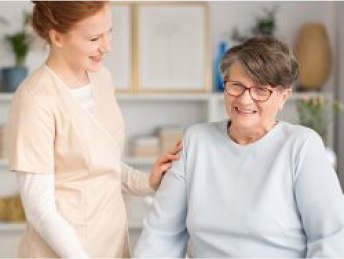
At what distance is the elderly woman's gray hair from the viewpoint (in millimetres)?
1513

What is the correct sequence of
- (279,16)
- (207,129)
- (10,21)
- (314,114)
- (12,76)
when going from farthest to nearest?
1. (279,16)
2. (10,21)
3. (12,76)
4. (314,114)
5. (207,129)

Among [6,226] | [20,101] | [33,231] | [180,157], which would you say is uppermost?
[20,101]

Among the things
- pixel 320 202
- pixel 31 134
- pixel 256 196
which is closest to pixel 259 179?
pixel 256 196

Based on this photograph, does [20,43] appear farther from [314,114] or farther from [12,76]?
[314,114]

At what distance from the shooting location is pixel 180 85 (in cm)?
430

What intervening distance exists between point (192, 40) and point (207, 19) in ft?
0.51

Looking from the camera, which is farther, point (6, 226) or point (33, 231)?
point (6, 226)

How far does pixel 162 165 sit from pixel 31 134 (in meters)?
0.35

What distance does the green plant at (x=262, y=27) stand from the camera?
13.9 ft

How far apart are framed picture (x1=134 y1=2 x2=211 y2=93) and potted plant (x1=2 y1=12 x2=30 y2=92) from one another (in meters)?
0.66

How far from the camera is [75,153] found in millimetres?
1579

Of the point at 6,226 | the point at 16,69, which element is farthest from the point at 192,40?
the point at 6,226

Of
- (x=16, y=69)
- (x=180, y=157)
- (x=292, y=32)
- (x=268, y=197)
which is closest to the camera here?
(x=268, y=197)

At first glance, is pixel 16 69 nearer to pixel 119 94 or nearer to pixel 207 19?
pixel 119 94
